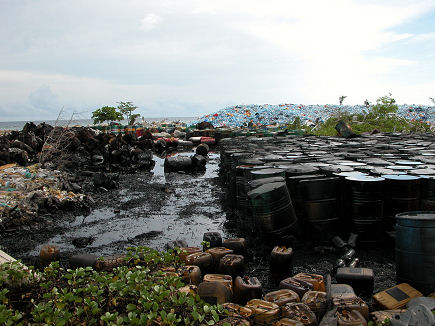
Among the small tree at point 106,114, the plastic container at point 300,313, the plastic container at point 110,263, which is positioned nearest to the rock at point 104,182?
the plastic container at point 110,263

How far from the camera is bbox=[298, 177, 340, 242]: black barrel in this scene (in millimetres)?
4160

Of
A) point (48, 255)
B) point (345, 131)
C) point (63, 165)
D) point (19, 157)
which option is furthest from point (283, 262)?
point (345, 131)

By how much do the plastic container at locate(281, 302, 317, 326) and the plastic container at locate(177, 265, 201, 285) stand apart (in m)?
0.92

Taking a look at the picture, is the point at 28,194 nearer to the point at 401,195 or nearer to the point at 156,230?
the point at 156,230

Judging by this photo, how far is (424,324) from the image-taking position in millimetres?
2082

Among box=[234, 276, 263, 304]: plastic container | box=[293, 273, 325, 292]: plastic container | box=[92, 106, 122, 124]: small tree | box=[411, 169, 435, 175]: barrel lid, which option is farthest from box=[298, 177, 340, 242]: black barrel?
box=[92, 106, 122, 124]: small tree

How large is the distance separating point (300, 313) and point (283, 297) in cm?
30

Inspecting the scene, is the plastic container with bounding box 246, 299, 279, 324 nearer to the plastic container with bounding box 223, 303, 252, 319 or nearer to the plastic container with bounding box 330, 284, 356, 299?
the plastic container with bounding box 223, 303, 252, 319

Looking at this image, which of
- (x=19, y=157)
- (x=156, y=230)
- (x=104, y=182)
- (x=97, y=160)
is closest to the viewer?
(x=156, y=230)

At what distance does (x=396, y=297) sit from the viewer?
107 inches

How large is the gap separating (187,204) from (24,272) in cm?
390

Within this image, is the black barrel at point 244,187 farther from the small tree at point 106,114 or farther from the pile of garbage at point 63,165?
the small tree at point 106,114

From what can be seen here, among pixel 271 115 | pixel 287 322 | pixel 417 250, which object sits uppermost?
pixel 271 115

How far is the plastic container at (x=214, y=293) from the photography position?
2.71 metres
